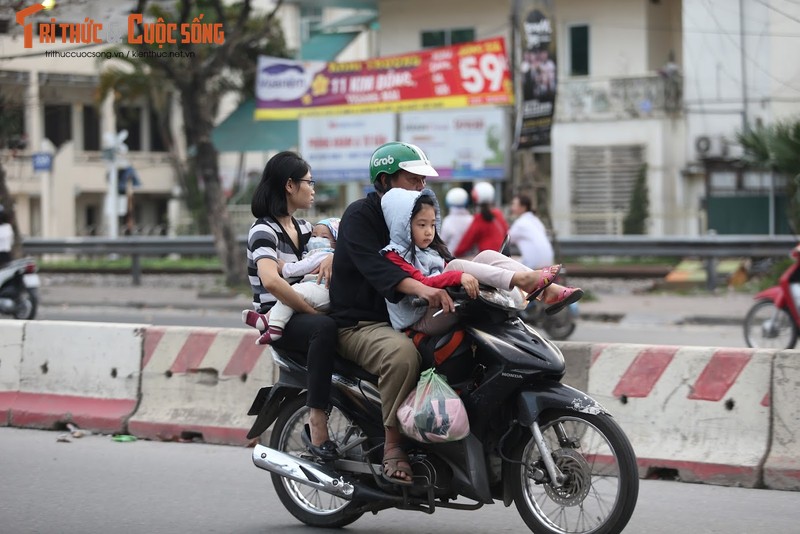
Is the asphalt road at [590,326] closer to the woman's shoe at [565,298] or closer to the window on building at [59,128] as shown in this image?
the woman's shoe at [565,298]

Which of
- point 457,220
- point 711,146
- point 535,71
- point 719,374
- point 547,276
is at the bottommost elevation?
point 719,374

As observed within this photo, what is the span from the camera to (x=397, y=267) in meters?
4.88

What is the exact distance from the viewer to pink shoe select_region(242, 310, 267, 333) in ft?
18.2

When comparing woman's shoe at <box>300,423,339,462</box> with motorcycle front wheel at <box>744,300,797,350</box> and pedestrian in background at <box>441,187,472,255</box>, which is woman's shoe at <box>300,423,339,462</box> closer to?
motorcycle front wheel at <box>744,300,797,350</box>

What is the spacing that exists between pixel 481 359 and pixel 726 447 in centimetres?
213

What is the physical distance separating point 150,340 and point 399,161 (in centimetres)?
350

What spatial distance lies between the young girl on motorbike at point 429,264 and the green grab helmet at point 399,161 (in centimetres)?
12

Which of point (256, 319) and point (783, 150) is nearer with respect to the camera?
point (256, 319)

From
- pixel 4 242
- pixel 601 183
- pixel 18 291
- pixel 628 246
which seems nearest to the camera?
pixel 18 291

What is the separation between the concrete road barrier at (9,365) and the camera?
27.5 ft

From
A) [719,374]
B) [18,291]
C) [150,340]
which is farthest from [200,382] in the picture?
[18,291]

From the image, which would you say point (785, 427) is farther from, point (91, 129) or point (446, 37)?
point (91, 129)

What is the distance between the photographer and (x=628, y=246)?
19.1 metres

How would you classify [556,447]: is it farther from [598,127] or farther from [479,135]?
[598,127]
